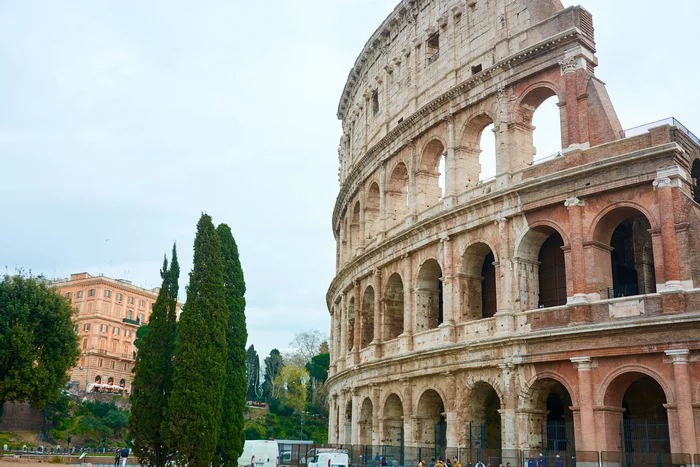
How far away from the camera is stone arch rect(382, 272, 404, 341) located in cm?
2819

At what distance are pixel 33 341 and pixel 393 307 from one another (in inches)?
581

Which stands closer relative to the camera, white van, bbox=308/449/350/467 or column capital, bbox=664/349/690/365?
column capital, bbox=664/349/690/365

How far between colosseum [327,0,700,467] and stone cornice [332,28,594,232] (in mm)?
68

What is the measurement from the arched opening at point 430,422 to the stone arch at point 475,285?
3087 mm

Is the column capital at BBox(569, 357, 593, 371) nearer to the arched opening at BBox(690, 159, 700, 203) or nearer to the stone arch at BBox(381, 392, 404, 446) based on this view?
the arched opening at BBox(690, 159, 700, 203)

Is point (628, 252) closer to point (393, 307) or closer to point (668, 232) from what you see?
point (668, 232)

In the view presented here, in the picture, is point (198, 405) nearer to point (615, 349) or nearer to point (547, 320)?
point (547, 320)

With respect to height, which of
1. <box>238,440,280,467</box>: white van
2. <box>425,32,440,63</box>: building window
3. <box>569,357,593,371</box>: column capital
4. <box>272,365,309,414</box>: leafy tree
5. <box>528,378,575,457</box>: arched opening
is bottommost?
<box>238,440,280,467</box>: white van

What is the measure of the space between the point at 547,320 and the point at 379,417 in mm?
9079

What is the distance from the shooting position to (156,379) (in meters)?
22.3

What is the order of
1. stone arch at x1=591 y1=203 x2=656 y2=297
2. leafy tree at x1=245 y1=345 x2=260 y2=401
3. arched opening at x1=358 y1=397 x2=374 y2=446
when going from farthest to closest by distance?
1. leafy tree at x1=245 y1=345 x2=260 y2=401
2. arched opening at x1=358 y1=397 x2=374 y2=446
3. stone arch at x1=591 y1=203 x2=656 y2=297

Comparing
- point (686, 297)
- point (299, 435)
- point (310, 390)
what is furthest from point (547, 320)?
point (310, 390)

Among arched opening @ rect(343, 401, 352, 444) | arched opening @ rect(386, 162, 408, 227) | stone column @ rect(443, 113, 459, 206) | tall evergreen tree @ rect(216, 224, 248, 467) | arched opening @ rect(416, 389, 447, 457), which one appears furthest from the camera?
arched opening @ rect(343, 401, 352, 444)

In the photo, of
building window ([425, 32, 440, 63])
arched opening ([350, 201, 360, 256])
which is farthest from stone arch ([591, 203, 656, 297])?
arched opening ([350, 201, 360, 256])
